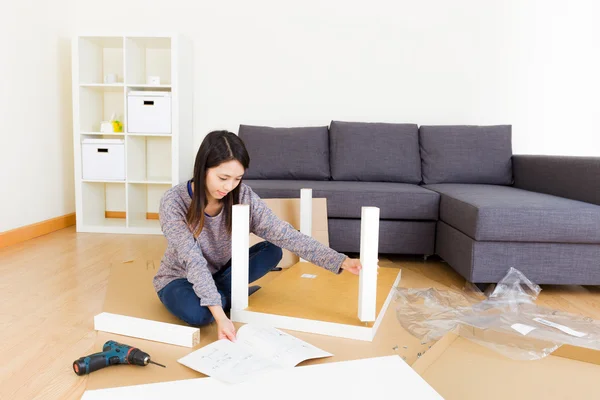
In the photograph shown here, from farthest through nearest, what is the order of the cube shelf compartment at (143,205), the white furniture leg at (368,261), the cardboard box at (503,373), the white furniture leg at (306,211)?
the cube shelf compartment at (143,205) < the white furniture leg at (306,211) < the white furniture leg at (368,261) < the cardboard box at (503,373)

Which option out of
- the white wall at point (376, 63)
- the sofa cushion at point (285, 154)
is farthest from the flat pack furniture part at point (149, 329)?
the white wall at point (376, 63)

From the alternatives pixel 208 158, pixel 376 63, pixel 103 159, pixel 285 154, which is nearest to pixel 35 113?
pixel 103 159

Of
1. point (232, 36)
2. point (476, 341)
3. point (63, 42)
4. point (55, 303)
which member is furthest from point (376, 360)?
point (63, 42)

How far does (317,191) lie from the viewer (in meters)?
2.40

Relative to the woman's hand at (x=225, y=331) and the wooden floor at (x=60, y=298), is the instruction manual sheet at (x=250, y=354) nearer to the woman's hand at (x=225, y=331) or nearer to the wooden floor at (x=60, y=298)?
the woman's hand at (x=225, y=331)

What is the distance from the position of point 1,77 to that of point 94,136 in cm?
81

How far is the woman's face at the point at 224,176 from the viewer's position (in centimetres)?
134

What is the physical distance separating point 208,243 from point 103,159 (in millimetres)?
1868

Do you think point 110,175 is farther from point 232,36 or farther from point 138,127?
point 232,36

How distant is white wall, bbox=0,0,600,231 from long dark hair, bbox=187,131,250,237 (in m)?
2.00

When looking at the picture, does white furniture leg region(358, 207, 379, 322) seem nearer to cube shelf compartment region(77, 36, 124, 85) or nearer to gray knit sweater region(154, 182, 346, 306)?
gray knit sweater region(154, 182, 346, 306)

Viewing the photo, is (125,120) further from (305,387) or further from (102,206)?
(305,387)

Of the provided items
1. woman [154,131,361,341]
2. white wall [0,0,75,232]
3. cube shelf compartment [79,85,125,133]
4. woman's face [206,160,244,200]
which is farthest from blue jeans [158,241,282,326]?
cube shelf compartment [79,85,125,133]

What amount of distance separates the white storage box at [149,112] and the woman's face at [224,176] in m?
1.83
